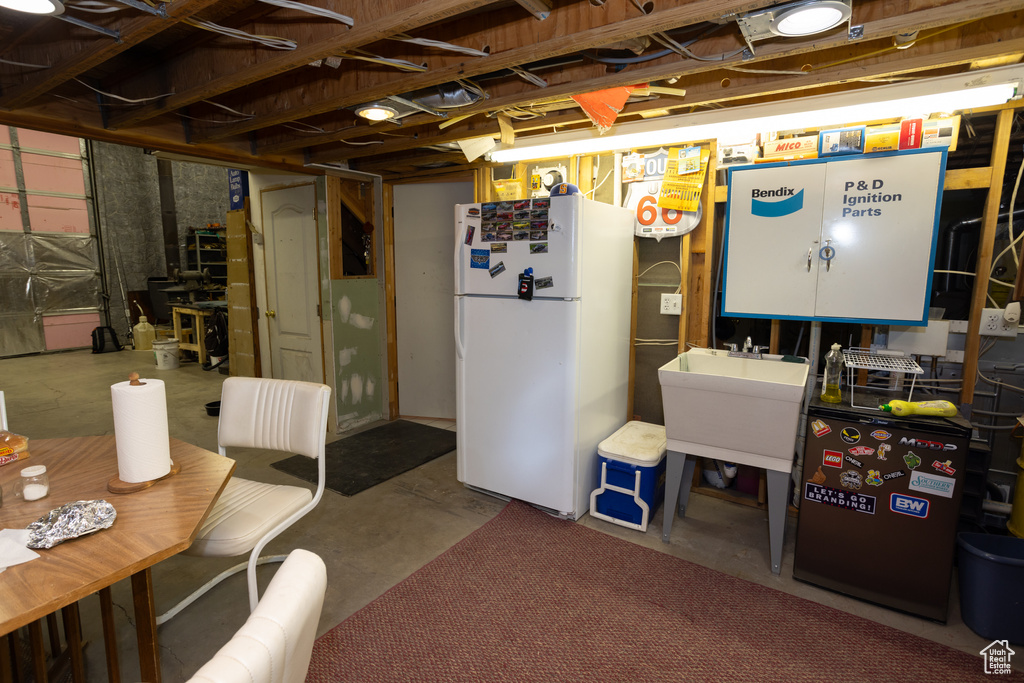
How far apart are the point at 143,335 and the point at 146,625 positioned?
25.7 feet

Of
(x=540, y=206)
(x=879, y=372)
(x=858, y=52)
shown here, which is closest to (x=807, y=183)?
(x=858, y=52)

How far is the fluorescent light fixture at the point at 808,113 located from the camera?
83.8 inches

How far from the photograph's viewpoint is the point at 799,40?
6.00 ft

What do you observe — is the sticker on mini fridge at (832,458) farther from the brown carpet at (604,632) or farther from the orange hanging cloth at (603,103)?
the orange hanging cloth at (603,103)

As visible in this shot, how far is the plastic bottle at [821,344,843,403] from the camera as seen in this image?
2.26m

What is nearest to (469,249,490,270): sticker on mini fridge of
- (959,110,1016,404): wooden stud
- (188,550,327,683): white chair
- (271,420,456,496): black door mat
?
(271,420,456,496): black door mat

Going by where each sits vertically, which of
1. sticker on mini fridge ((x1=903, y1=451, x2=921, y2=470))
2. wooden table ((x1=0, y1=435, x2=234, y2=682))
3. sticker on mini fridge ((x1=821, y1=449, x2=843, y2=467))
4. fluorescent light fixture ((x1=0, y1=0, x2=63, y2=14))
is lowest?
sticker on mini fridge ((x1=821, y1=449, x2=843, y2=467))

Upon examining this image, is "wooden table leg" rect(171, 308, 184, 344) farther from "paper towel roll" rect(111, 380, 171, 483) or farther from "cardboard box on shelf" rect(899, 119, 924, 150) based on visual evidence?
"cardboard box on shelf" rect(899, 119, 924, 150)

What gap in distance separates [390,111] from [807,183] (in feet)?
6.76

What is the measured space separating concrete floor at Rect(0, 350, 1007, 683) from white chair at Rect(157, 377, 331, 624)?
0.17 meters

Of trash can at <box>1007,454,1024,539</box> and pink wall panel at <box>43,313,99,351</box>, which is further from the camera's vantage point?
pink wall panel at <box>43,313,99,351</box>

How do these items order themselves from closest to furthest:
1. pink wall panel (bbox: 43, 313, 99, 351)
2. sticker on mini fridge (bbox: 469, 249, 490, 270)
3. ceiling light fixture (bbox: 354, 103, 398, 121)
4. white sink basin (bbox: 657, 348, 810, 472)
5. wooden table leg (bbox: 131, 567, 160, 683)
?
wooden table leg (bbox: 131, 567, 160, 683)
white sink basin (bbox: 657, 348, 810, 472)
ceiling light fixture (bbox: 354, 103, 398, 121)
sticker on mini fridge (bbox: 469, 249, 490, 270)
pink wall panel (bbox: 43, 313, 99, 351)

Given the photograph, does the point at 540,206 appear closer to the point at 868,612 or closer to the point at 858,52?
the point at 858,52

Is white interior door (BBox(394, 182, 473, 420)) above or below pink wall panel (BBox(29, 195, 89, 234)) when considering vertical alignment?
below
